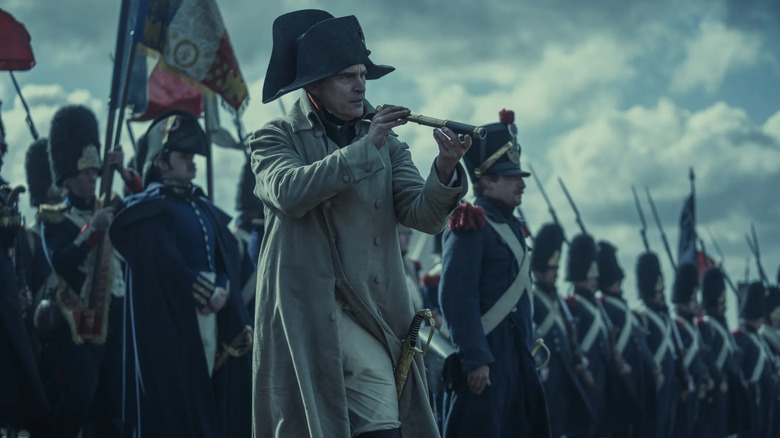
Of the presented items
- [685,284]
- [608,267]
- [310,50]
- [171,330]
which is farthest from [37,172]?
[685,284]

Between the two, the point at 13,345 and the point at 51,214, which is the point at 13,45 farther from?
the point at 13,345

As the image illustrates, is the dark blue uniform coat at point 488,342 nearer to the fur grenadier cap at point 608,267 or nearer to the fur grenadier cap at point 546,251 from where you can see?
the fur grenadier cap at point 546,251

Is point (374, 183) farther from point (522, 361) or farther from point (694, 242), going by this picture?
point (694, 242)

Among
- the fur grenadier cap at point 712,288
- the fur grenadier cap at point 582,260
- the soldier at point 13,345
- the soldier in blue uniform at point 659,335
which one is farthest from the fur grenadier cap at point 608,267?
the soldier at point 13,345

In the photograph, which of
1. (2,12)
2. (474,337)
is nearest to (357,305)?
(474,337)

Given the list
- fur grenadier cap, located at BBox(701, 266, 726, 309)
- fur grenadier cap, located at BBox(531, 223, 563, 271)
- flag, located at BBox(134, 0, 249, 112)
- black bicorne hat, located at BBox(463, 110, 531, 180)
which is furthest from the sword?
→ fur grenadier cap, located at BBox(701, 266, 726, 309)

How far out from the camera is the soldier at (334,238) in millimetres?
4730

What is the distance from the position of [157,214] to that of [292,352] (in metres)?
3.89

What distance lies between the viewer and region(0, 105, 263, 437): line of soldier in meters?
8.26

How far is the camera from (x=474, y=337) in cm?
743

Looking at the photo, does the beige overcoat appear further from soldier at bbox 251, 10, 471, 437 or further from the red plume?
the red plume

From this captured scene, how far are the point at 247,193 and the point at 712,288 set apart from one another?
7527 mm

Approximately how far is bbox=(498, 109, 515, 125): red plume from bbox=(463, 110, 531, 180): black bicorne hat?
5cm

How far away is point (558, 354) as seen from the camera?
12.0 m
